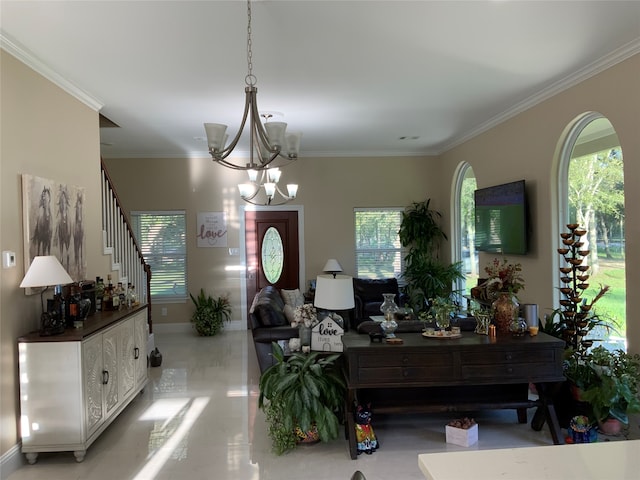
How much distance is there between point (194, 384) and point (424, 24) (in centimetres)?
400

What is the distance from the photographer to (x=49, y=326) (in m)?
3.13

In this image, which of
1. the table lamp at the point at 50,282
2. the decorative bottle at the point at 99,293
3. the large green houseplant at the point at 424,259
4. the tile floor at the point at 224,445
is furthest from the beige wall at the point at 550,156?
the decorative bottle at the point at 99,293

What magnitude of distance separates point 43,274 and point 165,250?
457cm

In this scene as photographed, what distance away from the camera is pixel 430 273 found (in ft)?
22.9

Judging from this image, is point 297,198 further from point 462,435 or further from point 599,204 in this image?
point 462,435

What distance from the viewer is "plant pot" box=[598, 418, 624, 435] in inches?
128

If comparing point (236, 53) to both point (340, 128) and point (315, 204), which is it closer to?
point (340, 128)

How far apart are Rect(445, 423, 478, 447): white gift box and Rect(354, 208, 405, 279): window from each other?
451cm

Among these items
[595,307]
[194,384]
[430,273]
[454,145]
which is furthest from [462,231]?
[194,384]

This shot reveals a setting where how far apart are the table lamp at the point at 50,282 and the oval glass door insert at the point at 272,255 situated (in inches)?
173

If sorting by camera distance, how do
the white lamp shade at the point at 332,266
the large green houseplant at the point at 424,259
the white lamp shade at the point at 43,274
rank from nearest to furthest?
the white lamp shade at the point at 43,274 < the large green houseplant at the point at 424,259 < the white lamp shade at the point at 332,266

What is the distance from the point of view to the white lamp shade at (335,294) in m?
3.37

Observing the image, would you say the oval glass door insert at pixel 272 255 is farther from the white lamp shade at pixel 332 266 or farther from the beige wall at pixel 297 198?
the white lamp shade at pixel 332 266

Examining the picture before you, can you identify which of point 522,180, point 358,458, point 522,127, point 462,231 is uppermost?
point 522,127
